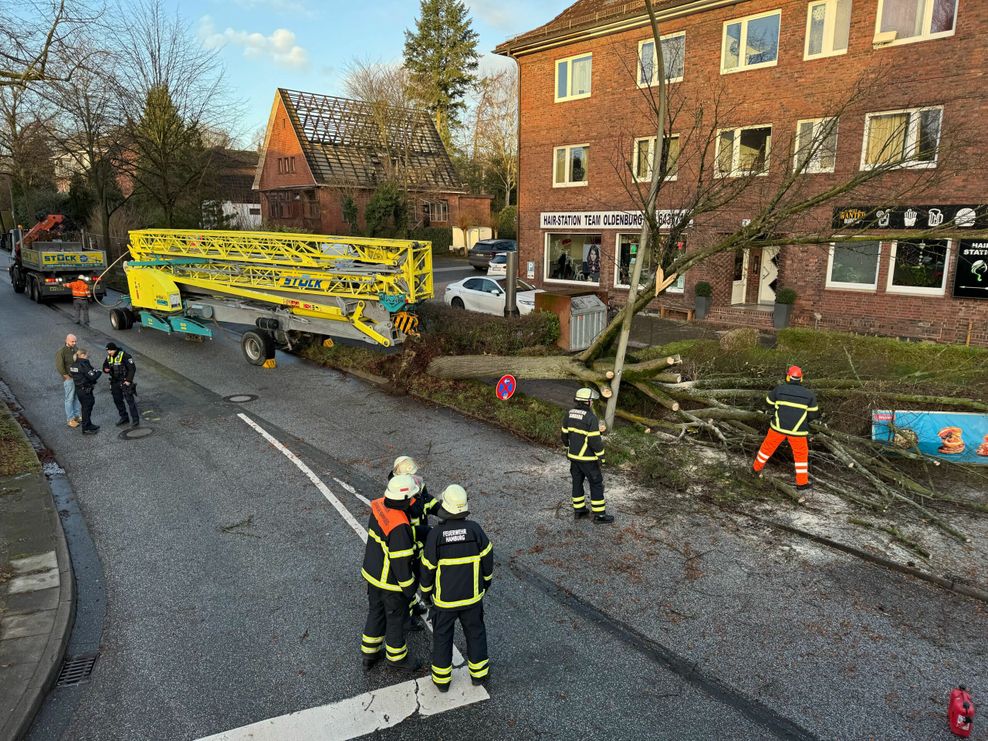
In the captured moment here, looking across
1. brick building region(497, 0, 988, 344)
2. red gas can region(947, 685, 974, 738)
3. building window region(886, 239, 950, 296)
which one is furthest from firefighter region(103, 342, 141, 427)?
building window region(886, 239, 950, 296)

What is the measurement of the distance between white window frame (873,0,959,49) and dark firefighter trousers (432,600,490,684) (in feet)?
59.1

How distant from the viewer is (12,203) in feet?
154

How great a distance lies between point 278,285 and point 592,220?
1259 centimetres

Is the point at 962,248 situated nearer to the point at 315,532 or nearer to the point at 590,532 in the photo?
the point at 590,532

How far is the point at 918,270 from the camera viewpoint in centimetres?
1655

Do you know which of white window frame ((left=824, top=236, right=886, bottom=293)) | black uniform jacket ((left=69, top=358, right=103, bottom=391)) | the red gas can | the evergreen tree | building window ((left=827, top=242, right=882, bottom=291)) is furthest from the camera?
the evergreen tree

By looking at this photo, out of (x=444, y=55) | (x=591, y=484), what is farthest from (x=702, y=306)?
(x=444, y=55)

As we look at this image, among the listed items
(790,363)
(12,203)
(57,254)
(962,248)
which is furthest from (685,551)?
(12,203)

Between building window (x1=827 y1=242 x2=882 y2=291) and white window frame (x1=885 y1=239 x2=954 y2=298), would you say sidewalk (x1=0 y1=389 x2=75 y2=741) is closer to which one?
building window (x1=827 y1=242 x2=882 y2=291)

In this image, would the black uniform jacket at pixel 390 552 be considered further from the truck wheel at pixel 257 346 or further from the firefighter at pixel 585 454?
the truck wheel at pixel 257 346

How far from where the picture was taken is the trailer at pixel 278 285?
12133 mm

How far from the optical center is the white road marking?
4.22m

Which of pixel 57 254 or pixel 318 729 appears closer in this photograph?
pixel 318 729

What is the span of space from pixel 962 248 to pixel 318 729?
17619mm
